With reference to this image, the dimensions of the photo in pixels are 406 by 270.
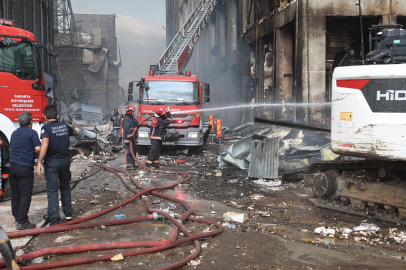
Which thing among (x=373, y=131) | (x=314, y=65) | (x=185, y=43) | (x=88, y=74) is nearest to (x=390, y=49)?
(x=373, y=131)

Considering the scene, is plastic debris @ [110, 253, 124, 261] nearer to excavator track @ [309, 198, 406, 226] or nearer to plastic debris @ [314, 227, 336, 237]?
plastic debris @ [314, 227, 336, 237]

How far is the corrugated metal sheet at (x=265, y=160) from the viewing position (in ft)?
28.7

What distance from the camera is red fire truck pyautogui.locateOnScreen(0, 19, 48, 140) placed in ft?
26.3

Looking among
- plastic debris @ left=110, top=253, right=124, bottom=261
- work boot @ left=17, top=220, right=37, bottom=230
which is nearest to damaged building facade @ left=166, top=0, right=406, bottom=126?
plastic debris @ left=110, top=253, right=124, bottom=261

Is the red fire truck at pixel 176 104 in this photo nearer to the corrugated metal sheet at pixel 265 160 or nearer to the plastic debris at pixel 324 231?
the corrugated metal sheet at pixel 265 160

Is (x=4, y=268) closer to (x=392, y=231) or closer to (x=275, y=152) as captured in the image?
(x=392, y=231)

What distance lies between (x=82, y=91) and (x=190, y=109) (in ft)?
76.8

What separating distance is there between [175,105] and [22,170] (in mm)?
7799

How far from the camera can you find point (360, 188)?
5.75m

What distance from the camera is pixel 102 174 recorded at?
985 centimetres

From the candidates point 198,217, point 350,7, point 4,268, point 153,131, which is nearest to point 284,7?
point 350,7

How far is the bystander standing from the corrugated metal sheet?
514 centimetres

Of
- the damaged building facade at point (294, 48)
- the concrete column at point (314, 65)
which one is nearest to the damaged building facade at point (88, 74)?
the damaged building facade at point (294, 48)

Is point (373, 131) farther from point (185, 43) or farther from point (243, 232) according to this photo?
point (185, 43)
